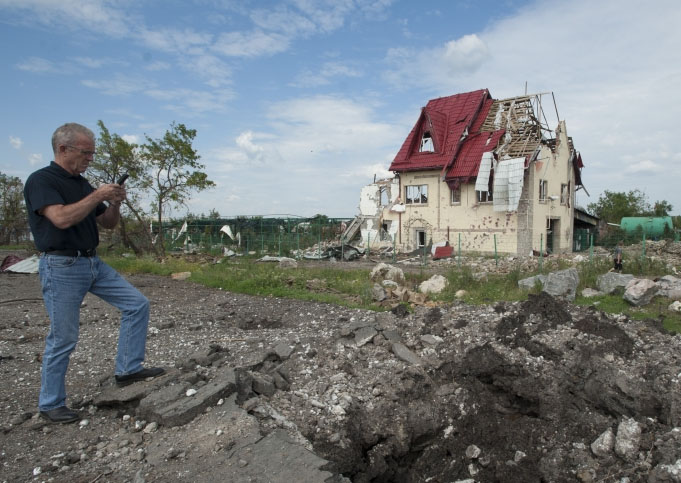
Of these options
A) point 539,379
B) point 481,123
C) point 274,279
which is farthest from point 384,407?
point 481,123

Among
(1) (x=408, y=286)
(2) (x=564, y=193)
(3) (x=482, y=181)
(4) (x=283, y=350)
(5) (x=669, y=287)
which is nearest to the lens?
(4) (x=283, y=350)

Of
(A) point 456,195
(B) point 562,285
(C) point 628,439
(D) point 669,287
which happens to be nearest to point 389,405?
(C) point 628,439

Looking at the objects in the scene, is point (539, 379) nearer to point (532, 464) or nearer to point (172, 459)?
point (532, 464)

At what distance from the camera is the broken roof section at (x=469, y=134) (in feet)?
66.1

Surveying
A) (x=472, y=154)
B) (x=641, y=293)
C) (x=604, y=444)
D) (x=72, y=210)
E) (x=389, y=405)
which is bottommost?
(x=604, y=444)

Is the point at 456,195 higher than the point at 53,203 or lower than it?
higher

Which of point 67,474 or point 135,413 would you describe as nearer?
point 67,474

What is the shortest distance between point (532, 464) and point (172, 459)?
2803 millimetres

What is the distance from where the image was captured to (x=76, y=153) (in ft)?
10.9

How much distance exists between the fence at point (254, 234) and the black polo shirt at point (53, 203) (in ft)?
57.6

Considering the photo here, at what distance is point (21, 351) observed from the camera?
5211 mm

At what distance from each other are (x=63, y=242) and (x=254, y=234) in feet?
68.7

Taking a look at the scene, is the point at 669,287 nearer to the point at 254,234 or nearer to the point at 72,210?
the point at 72,210

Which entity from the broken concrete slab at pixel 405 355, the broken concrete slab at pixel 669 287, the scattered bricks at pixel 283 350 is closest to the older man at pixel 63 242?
the scattered bricks at pixel 283 350
